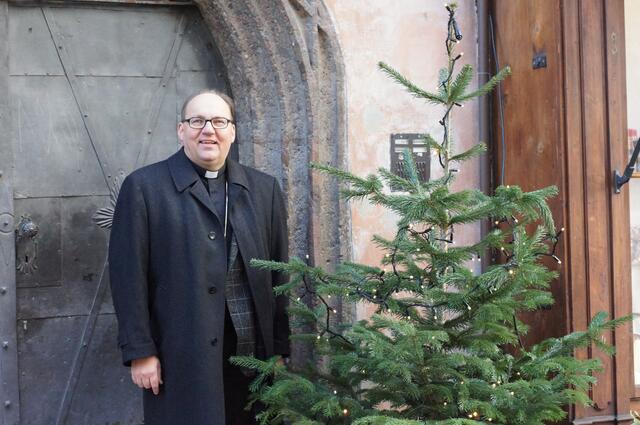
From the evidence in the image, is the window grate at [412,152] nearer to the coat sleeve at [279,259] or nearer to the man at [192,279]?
the coat sleeve at [279,259]

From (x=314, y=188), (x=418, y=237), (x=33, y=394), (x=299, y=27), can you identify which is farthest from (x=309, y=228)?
(x=33, y=394)

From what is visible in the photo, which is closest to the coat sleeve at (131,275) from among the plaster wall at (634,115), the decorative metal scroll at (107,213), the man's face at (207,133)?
the man's face at (207,133)

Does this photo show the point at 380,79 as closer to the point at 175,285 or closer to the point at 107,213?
the point at 107,213

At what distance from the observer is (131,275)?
313cm

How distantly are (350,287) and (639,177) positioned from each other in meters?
1.83

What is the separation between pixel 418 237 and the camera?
Result: 293 centimetres

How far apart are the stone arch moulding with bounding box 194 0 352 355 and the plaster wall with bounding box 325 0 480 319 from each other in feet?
0.25

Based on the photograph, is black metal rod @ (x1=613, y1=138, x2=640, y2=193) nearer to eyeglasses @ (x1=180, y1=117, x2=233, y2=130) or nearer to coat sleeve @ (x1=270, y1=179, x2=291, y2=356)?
coat sleeve @ (x1=270, y1=179, x2=291, y2=356)

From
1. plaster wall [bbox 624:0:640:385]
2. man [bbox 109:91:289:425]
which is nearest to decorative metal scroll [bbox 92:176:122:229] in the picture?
man [bbox 109:91:289:425]

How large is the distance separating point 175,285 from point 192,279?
0.22 ft

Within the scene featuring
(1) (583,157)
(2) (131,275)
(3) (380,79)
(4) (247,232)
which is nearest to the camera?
(2) (131,275)

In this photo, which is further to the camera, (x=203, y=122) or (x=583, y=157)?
(x=583, y=157)

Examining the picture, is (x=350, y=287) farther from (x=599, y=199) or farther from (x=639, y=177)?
(x=639, y=177)

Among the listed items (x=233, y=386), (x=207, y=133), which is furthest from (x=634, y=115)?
(x=233, y=386)
